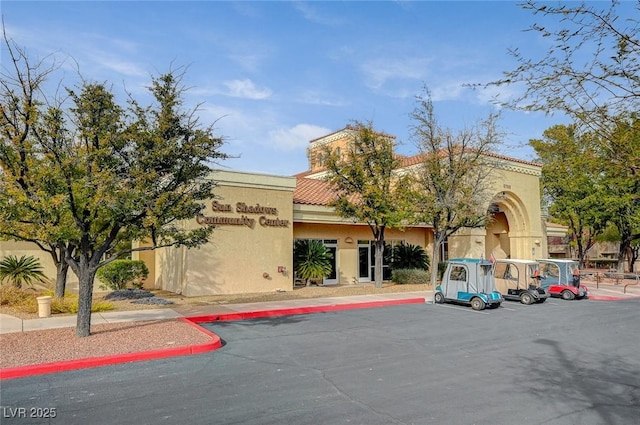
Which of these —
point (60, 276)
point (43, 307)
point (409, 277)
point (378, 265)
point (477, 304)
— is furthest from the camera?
point (409, 277)

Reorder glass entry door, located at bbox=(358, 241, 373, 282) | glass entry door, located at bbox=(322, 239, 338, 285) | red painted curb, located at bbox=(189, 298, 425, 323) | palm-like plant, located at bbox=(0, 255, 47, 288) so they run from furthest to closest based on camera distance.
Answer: glass entry door, located at bbox=(358, 241, 373, 282) → glass entry door, located at bbox=(322, 239, 338, 285) → palm-like plant, located at bbox=(0, 255, 47, 288) → red painted curb, located at bbox=(189, 298, 425, 323)

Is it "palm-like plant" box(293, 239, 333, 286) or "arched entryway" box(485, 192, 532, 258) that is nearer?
"palm-like plant" box(293, 239, 333, 286)

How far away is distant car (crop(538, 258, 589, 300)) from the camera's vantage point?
774 inches

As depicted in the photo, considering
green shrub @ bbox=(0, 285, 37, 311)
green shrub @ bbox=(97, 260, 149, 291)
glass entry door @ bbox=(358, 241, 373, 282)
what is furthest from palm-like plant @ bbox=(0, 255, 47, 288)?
glass entry door @ bbox=(358, 241, 373, 282)

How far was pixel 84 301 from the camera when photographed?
32.7ft


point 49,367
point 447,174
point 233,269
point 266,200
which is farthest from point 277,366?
point 447,174

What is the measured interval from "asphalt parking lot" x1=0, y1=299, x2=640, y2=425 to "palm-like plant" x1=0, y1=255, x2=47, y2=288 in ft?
33.4

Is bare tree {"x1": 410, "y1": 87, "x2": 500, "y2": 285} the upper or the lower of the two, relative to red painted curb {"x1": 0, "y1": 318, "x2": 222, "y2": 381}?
upper

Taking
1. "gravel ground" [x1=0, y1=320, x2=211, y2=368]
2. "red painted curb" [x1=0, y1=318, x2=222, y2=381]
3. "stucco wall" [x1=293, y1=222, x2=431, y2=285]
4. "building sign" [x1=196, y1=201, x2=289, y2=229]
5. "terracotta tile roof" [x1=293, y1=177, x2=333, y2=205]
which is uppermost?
"terracotta tile roof" [x1=293, y1=177, x2=333, y2=205]

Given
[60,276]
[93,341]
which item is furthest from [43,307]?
[93,341]

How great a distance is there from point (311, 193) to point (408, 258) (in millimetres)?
6697

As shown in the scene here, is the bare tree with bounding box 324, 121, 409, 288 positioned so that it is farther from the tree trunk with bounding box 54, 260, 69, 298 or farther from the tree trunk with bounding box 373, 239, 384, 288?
the tree trunk with bounding box 54, 260, 69, 298

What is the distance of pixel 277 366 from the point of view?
8031 millimetres

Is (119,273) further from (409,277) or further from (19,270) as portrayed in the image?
(409,277)
